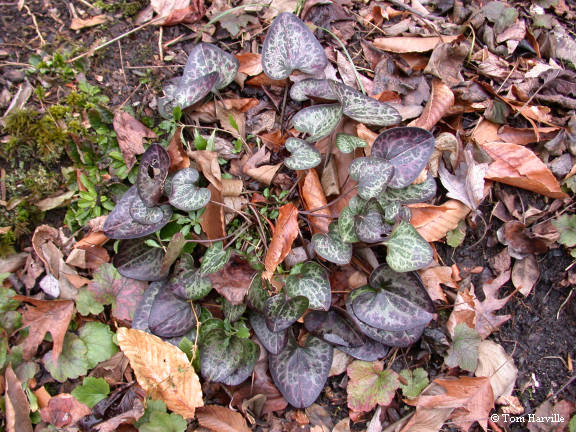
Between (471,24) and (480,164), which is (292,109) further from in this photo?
(471,24)

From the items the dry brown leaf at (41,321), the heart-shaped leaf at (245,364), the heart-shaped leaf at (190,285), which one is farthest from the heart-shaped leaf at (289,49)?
the dry brown leaf at (41,321)

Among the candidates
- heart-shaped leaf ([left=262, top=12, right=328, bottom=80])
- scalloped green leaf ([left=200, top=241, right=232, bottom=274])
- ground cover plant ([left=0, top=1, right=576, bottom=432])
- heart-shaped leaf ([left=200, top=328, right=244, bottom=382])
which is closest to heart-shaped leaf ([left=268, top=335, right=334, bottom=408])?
ground cover plant ([left=0, top=1, right=576, bottom=432])

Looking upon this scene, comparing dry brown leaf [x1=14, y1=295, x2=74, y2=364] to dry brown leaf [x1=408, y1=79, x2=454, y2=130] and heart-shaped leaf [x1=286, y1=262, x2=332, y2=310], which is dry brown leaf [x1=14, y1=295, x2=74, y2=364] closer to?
heart-shaped leaf [x1=286, y1=262, x2=332, y2=310]

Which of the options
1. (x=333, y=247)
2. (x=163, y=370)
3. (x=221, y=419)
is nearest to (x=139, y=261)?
(x=163, y=370)

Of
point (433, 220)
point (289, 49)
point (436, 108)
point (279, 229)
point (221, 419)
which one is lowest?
point (221, 419)

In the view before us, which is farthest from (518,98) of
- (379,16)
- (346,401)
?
(346,401)

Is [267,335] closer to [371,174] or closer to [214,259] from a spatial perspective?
[214,259]
